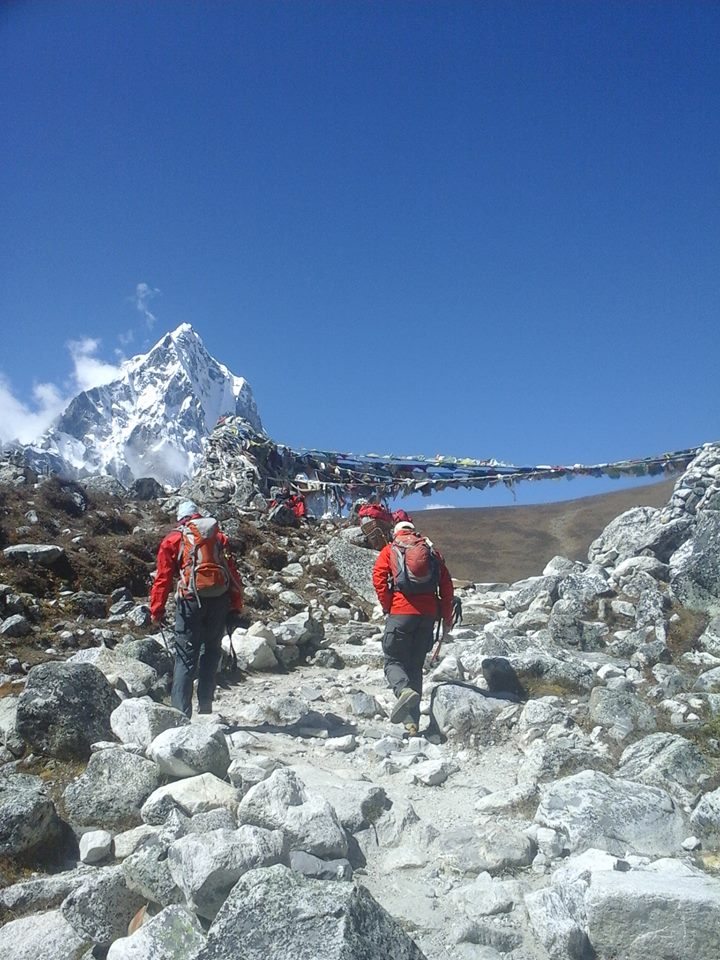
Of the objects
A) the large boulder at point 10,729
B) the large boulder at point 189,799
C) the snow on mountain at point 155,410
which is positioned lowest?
the large boulder at point 189,799

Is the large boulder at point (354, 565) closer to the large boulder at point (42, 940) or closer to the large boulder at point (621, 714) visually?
the large boulder at point (621, 714)

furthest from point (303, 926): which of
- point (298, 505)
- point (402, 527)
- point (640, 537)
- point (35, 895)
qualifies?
point (298, 505)

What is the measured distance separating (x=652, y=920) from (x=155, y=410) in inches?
6951

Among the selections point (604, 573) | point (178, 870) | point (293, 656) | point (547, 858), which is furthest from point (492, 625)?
point (178, 870)

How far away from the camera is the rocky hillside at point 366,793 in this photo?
2.83 metres

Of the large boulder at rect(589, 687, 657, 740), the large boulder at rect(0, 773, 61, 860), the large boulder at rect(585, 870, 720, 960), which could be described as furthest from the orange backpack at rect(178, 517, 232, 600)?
the large boulder at rect(585, 870, 720, 960)

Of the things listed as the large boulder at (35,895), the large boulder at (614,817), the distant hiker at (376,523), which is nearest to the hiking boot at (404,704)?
the large boulder at (614,817)

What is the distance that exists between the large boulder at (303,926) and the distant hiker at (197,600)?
3550 millimetres

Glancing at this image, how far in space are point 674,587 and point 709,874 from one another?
623cm

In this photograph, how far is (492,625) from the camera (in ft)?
33.7

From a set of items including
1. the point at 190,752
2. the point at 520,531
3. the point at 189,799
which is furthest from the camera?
the point at 520,531

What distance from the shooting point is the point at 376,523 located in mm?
16453

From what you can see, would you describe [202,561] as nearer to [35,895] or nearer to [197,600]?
[197,600]

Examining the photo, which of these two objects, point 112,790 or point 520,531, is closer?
point 112,790
